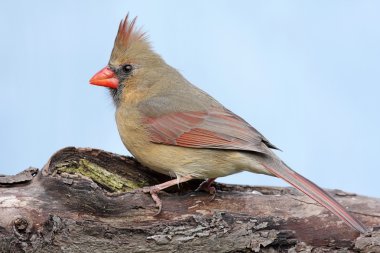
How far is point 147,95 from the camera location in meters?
3.73

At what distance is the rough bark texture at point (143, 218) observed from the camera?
2980mm

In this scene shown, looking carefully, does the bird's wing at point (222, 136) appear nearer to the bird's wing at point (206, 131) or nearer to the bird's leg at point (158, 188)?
the bird's wing at point (206, 131)

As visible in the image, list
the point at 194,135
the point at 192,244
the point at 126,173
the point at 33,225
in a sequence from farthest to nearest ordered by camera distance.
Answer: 1. the point at 126,173
2. the point at 194,135
3. the point at 192,244
4. the point at 33,225

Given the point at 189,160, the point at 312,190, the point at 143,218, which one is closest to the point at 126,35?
the point at 189,160

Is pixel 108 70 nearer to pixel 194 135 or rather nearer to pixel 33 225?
pixel 194 135

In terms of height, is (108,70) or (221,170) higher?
(108,70)

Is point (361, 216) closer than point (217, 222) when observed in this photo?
No

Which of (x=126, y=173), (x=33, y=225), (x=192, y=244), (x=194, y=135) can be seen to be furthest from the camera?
(x=126, y=173)

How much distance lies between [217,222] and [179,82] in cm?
102

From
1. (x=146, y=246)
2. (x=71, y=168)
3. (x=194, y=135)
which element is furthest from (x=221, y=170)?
(x=71, y=168)

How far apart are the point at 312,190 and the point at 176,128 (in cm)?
83

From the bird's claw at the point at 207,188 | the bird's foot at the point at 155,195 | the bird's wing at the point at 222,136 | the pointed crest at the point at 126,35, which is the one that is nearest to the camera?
the bird's wing at the point at 222,136

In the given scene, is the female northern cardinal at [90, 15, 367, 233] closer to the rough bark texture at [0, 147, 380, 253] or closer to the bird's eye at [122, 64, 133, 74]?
the bird's eye at [122, 64, 133, 74]

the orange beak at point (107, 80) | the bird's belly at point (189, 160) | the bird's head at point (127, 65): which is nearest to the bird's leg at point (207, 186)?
the bird's belly at point (189, 160)
